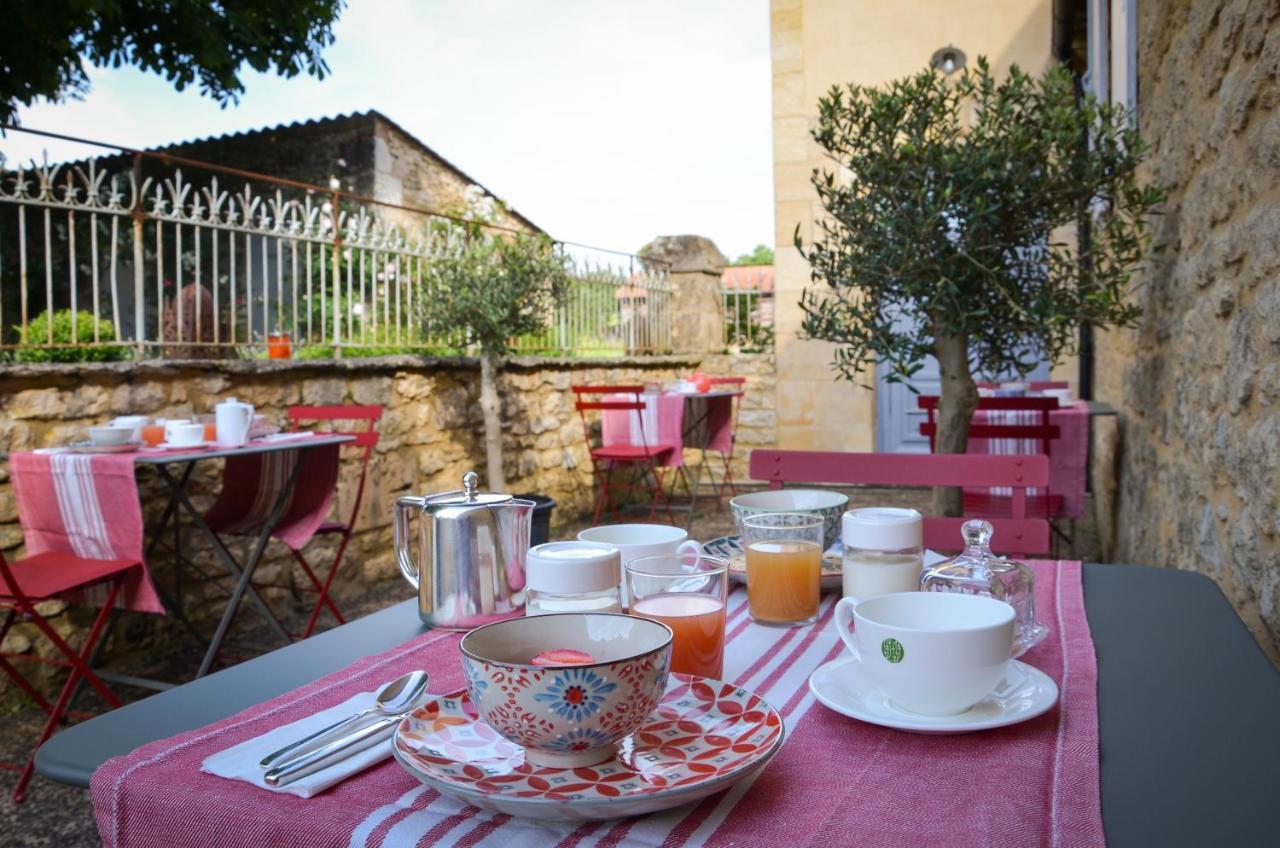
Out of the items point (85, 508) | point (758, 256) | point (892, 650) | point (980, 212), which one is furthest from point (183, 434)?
point (758, 256)

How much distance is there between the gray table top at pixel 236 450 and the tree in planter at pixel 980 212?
210 centimetres

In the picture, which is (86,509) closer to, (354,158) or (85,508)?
(85,508)

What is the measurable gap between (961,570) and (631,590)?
1.30 feet

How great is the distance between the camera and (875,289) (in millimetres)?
3422

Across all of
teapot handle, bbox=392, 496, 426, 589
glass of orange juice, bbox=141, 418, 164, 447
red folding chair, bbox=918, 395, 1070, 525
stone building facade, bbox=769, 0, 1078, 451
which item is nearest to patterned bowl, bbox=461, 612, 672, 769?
teapot handle, bbox=392, 496, 426, 589

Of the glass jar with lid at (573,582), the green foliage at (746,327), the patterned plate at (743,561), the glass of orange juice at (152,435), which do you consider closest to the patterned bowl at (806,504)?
the patterned plate at (743,561)

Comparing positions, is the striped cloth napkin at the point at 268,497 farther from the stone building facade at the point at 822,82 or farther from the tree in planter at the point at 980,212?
the stone building facade at the point at 822,82

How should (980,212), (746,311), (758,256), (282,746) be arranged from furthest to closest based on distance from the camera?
(758,256) → (746,311) → (980,212) → (282,746)

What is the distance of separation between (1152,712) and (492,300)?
4.89m

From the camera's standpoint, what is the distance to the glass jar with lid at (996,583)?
1.05 meters

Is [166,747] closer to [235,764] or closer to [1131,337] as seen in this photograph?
[235,764]

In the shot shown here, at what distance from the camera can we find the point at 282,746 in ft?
2.56

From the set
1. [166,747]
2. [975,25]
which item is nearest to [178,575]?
[166,747]

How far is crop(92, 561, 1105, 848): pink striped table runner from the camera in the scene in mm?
628
